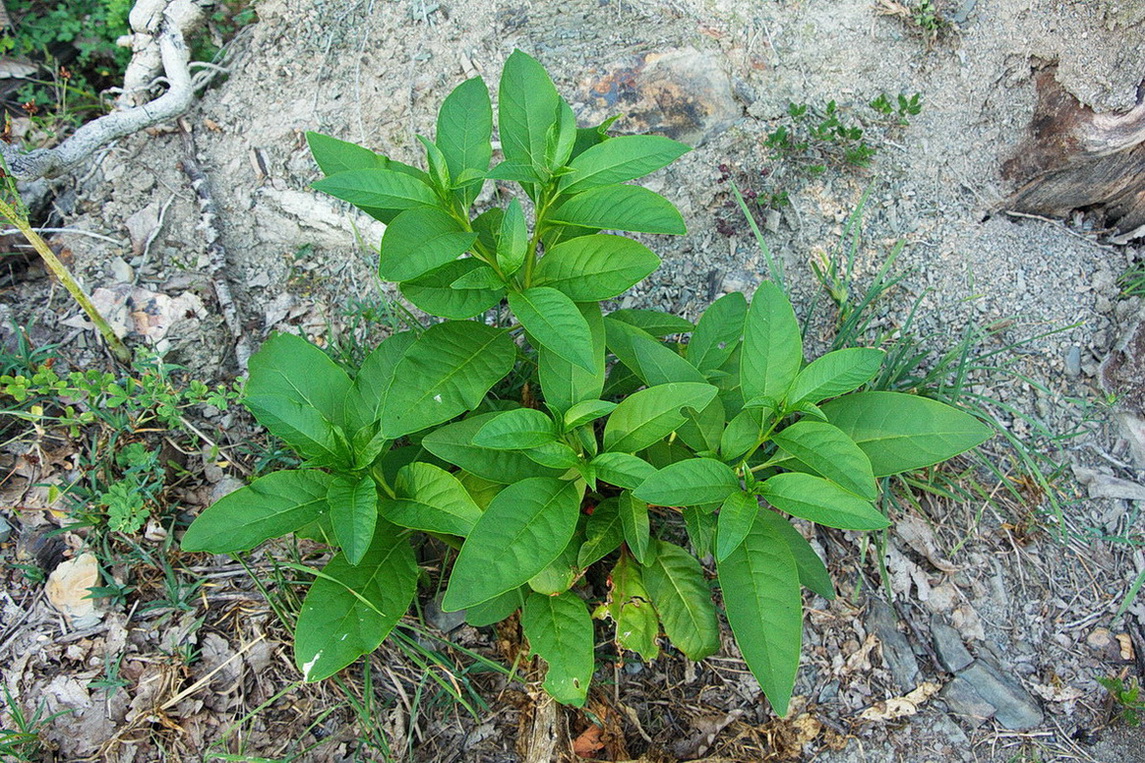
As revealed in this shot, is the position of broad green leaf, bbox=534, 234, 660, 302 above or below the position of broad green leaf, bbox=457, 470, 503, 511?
above

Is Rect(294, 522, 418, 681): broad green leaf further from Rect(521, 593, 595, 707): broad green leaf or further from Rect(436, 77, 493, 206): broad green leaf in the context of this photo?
Rect(436, 77, 493, 206): broad green leaf

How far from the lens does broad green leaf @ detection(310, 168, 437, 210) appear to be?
6.03 ft

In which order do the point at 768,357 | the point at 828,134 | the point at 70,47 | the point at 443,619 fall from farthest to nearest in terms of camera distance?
the point at 70,47, the point at 828,134, the point at 443,619, the point at 768,357

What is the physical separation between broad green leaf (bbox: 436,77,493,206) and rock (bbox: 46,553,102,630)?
171cm

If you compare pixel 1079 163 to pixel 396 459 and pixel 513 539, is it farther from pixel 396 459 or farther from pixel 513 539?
pixel 396 459

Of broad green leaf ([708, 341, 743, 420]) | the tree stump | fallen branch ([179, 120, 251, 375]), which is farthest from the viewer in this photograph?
the tree stump

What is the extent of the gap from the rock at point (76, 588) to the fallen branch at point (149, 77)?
1.66 meters

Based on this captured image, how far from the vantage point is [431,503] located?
1983 mm

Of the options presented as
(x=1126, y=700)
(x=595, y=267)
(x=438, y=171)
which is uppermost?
(x=438, y=171)

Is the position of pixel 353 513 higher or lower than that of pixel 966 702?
higher

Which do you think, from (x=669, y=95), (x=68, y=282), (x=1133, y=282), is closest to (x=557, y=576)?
(x=68, y=282)

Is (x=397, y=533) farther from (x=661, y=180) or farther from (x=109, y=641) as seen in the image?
(x=661, y=180)

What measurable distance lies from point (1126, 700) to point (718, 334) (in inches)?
71.4

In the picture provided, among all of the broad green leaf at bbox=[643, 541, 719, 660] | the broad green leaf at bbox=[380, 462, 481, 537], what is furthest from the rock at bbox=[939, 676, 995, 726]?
the broad green leaf at bbox=[380, 462, 481, 537]
